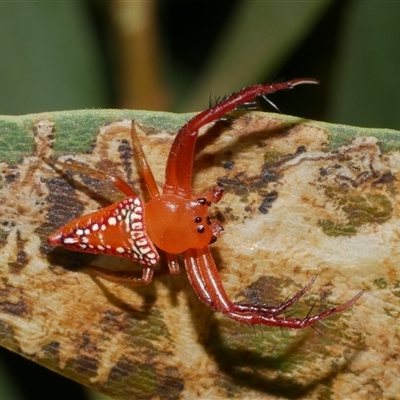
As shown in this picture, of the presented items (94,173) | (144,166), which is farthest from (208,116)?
(94,173)

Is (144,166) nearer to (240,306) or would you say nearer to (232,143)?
(232,143)

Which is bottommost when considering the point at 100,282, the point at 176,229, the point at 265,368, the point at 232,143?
the point at 265,368

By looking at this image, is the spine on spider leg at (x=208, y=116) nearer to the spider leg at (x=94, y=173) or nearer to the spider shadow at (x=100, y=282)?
the spider leg at (x=94, y=173)

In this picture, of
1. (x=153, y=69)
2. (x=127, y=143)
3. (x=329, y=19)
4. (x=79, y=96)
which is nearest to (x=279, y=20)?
(x=329, y=19)

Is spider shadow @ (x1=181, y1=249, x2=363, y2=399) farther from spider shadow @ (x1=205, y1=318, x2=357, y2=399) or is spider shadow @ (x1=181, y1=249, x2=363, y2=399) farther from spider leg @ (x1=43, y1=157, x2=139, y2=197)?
spider leg @ (x1=43, y1=157, x2=139, y2=197)

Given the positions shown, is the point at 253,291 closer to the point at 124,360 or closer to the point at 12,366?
A: the point at 124,360

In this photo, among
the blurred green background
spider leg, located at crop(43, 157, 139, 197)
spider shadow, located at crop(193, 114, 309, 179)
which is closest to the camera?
spider shadow, located at crop(193, 114, 309, 179)

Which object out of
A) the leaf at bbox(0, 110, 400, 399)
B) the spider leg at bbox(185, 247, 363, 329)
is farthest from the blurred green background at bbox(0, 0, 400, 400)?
the spider leg at bbox(185, 247, 363, 329)
